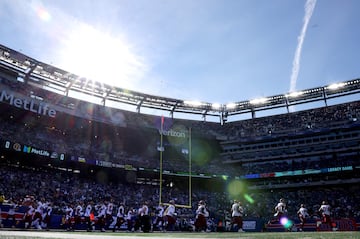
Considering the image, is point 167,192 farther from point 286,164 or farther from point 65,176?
point 286,164

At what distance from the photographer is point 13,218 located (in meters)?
19.4

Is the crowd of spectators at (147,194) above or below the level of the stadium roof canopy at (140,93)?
below

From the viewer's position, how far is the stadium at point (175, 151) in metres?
36.5

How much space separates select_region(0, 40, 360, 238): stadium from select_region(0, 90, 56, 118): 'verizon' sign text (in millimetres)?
118

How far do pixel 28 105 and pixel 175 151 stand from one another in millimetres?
23560

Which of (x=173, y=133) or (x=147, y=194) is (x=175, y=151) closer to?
(x=173, y=133)

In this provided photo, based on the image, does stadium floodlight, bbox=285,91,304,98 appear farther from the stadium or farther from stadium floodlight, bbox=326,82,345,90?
stadium floodlight, bbox=326,82,345,90

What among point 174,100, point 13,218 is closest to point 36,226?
point 13,218

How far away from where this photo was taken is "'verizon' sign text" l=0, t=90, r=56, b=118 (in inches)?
1377

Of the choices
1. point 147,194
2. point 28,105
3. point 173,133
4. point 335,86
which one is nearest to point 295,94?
point 335,86

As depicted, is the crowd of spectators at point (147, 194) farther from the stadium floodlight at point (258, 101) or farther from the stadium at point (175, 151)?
the stadium floodlight at point (258, 101)

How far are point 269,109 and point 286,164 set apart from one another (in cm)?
976

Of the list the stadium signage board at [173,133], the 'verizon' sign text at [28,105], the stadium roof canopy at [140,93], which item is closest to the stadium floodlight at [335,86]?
the stadium roof canopy at [140,93]

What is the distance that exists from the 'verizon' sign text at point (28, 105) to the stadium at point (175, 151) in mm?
118
